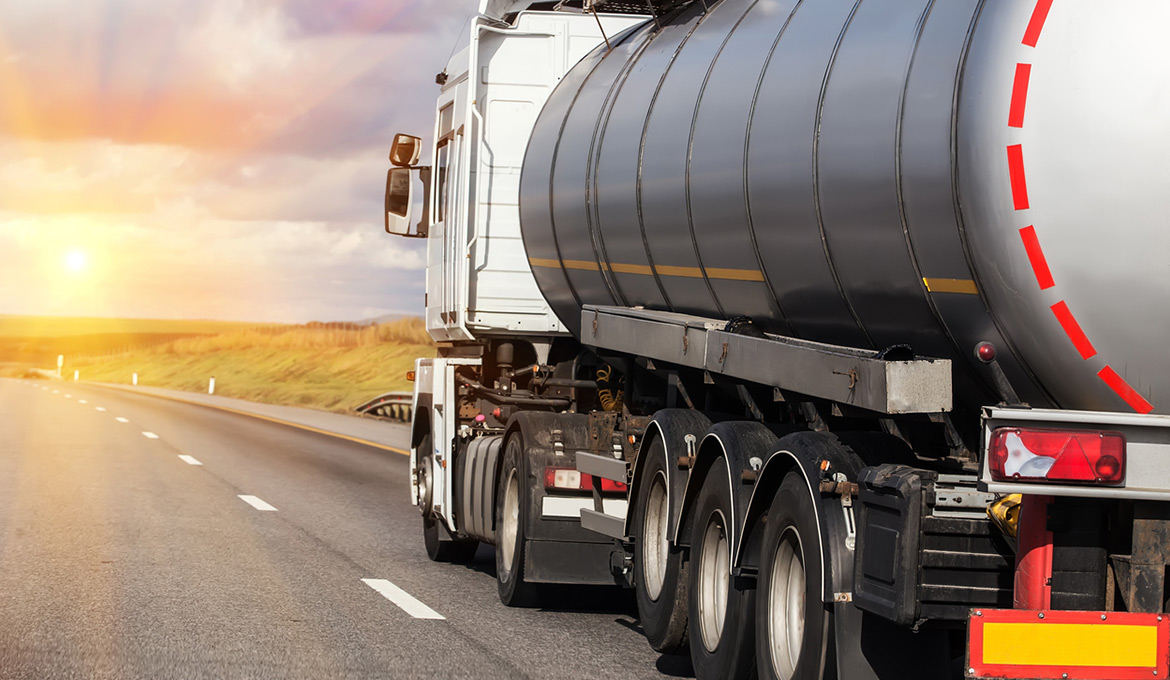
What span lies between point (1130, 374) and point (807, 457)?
1346 millimetres

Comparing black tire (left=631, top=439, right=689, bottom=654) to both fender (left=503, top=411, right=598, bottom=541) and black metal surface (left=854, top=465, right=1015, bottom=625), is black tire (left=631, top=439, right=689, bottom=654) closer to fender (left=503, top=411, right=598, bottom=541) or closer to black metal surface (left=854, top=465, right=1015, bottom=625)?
fender (left=503, top=411, right=598, bottom=541)

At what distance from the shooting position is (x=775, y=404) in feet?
23.8

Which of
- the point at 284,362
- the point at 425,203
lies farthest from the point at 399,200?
the point at 284,362

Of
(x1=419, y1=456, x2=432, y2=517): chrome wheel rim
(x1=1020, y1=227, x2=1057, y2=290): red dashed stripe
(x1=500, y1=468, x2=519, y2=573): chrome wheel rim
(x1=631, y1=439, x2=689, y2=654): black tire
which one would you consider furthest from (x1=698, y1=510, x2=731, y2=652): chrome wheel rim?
(x1=419, y1=456, x2=432, y2=517): chrome wheel rim

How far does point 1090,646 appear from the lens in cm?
477

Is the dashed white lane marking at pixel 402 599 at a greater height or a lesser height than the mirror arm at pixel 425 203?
lesser

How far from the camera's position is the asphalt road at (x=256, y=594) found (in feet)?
25.2

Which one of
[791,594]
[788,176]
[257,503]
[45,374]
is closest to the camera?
[791,594]

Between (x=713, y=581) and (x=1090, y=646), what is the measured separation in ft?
8.14

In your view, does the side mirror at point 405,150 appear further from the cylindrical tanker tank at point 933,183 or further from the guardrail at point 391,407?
the guardrail at point 391,407

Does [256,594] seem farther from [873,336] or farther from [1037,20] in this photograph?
[1037,20]

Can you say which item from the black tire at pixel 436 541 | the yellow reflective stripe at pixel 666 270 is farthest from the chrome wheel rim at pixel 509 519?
the black tire at pixel 436 541

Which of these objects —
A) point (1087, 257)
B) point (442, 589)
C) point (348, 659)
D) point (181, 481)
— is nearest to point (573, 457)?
point (442, 589)

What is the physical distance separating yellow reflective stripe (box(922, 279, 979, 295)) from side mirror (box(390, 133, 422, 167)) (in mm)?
7938
